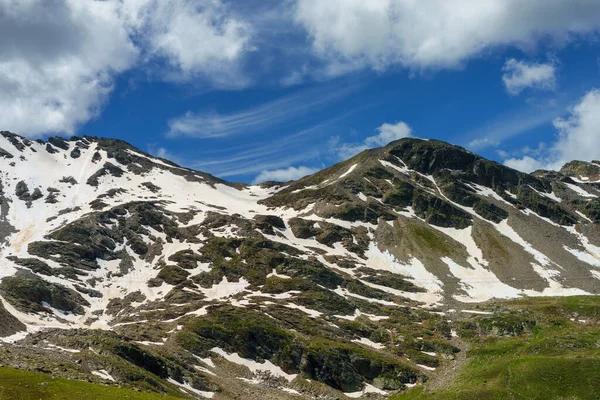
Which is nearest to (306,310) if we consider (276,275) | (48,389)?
(276,275)

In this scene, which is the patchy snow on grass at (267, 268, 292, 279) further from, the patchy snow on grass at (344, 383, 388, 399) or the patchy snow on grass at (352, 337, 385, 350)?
the patchy snow on grass at (344, 383, 388, 399)

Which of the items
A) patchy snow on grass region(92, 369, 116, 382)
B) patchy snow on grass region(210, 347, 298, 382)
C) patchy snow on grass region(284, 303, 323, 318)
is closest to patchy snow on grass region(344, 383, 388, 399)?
patchy snow on grass region(210, 347, 298, 382)

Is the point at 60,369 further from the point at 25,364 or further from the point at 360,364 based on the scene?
the point at 360,364

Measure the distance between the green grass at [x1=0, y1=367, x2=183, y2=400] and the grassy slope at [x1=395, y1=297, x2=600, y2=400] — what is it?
48055 millimetres

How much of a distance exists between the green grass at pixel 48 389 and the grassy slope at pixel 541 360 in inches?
1892

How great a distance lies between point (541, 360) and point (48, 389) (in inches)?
2714

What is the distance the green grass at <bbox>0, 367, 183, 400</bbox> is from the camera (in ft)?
142

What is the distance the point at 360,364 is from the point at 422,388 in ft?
48.8

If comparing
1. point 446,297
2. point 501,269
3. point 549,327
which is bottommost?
point 549,327

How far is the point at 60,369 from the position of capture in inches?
2461

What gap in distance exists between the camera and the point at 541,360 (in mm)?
78750

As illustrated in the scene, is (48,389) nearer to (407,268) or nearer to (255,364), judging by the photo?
(255,364)

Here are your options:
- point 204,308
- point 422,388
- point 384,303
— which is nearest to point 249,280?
point 204,308

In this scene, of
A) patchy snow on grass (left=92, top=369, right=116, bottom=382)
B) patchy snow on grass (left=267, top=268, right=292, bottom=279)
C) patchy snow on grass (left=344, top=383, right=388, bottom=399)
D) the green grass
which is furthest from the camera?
patchy snow on grass (left=267, top=268, right=292, bottom=279)
